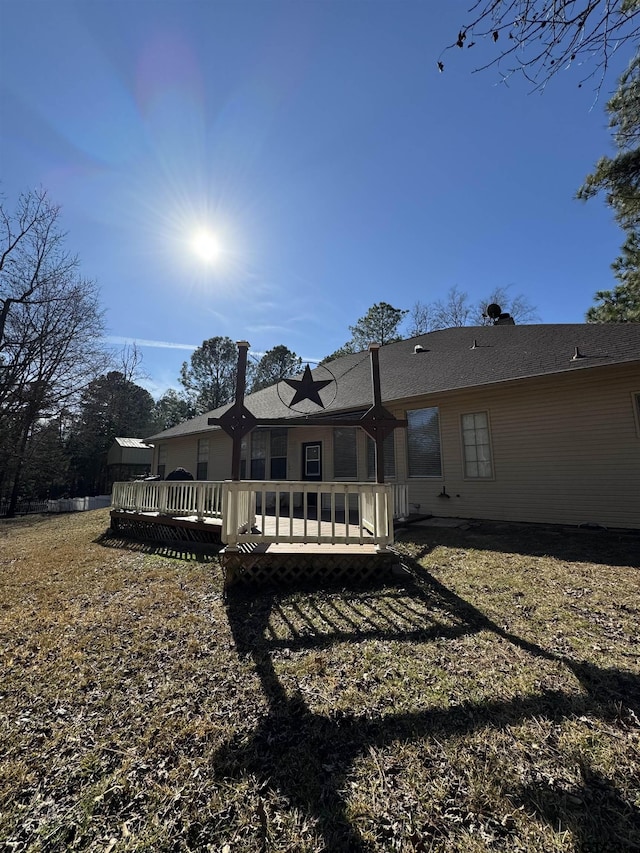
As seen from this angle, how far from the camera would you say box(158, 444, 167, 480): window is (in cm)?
1841

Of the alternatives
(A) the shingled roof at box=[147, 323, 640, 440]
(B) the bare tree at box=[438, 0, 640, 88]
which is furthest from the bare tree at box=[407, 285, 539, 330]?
(B) the bare tree at box=[438, 0, 640, 88]

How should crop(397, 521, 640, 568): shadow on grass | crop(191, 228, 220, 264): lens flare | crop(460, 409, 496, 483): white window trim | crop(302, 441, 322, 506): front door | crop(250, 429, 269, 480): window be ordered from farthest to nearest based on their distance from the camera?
crop(250, 429, 269, 480): window
crop(302, 441, 322, 506): front door
crop(191, 228, 220, 264): lens flare
crop(460, 409, 496, 483): white window trim
crop(397, 521, 640, 568): shadow on grass

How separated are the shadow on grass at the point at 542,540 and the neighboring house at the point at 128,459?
76.0ft

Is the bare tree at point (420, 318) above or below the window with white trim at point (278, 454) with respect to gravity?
above

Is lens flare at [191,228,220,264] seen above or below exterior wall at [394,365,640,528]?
above

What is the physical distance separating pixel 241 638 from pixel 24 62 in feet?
41.1

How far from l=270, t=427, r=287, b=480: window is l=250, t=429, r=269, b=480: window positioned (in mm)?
347

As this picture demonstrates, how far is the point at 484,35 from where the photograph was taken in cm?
267

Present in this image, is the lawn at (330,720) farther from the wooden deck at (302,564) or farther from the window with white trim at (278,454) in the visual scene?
the window with white trim at (278,454)

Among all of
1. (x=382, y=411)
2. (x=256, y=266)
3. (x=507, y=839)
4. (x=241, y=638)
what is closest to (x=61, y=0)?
(x=256, y=266)

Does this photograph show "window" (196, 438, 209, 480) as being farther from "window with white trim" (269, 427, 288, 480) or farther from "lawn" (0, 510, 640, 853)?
"lawn" (0, 510, 640, 853)

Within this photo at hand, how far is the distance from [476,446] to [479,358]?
273 centimetres

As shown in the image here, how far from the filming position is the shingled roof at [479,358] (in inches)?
306

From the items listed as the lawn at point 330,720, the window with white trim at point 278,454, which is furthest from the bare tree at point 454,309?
the lawn at point 330,720
